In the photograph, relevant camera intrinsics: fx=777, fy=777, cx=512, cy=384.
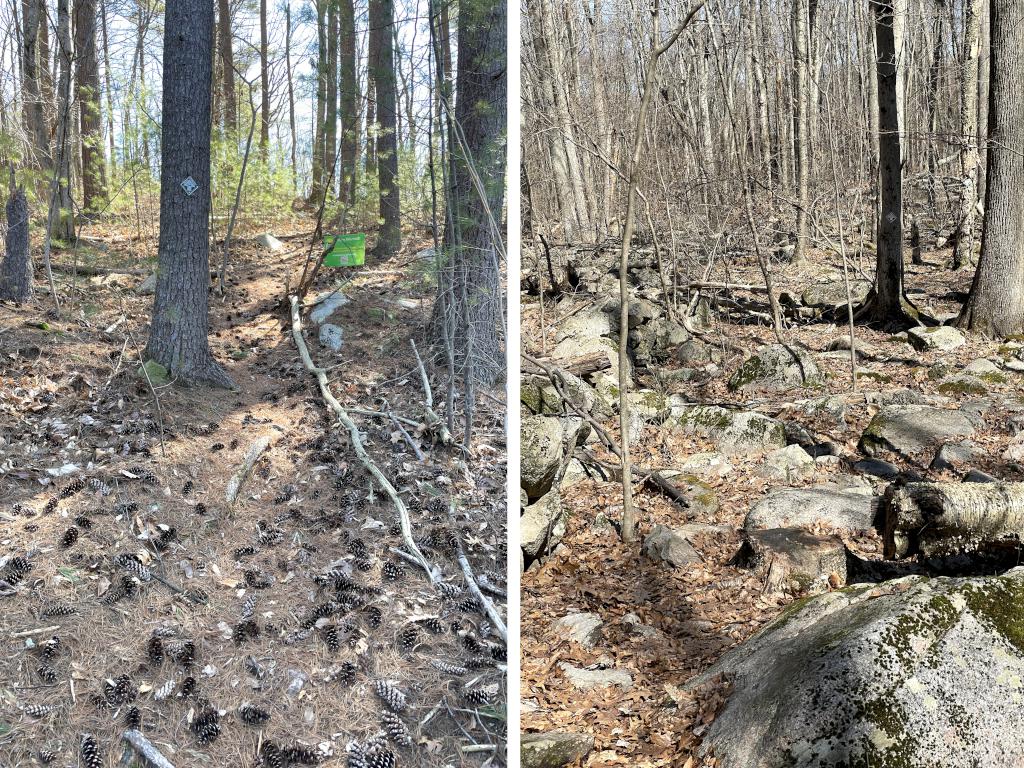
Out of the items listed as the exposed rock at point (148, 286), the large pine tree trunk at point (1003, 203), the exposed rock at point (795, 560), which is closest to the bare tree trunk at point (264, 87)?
the exposed rock at point (148, 286)

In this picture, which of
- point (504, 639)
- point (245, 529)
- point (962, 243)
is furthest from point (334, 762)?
point (962, 243)

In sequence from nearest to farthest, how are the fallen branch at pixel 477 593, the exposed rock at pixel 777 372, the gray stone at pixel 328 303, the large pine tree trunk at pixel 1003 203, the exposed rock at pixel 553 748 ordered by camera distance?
the fallen branch at pixel 477 593, the exposed rock at pixel 553 748, the gray stone at pixel 328 303, the exposed rock at pixel 777 372, the large pine tree trunk at pixel 1003 203

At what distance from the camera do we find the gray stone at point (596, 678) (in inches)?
100

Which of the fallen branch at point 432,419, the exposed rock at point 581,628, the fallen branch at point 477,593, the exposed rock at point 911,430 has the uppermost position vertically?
the fallen branch at point 432,419

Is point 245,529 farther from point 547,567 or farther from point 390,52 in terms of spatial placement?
point 547,567

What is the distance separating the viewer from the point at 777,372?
19.1 feet

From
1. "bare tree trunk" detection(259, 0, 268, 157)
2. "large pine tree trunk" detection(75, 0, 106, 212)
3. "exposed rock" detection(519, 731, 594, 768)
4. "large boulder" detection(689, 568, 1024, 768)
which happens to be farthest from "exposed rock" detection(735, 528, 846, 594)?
"large pine tree trunk" detection(75, 0, 106, 212)

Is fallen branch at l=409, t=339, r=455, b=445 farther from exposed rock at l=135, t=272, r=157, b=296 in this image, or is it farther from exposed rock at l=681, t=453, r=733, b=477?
exposed rock at l=681, t=453, r=733, b=477

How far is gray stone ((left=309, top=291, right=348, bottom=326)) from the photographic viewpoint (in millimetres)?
2713

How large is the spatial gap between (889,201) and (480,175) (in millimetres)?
6571

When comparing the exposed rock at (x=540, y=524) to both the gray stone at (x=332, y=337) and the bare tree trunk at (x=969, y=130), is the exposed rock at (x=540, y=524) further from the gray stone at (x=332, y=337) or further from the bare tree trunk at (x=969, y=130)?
the bare tree trunk at (x=969, y=130)

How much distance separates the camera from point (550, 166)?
8.73 metres

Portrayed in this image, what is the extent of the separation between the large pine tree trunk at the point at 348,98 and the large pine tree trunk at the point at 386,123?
0.09 meters

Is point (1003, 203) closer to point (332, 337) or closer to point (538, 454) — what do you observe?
point (538, 454)
